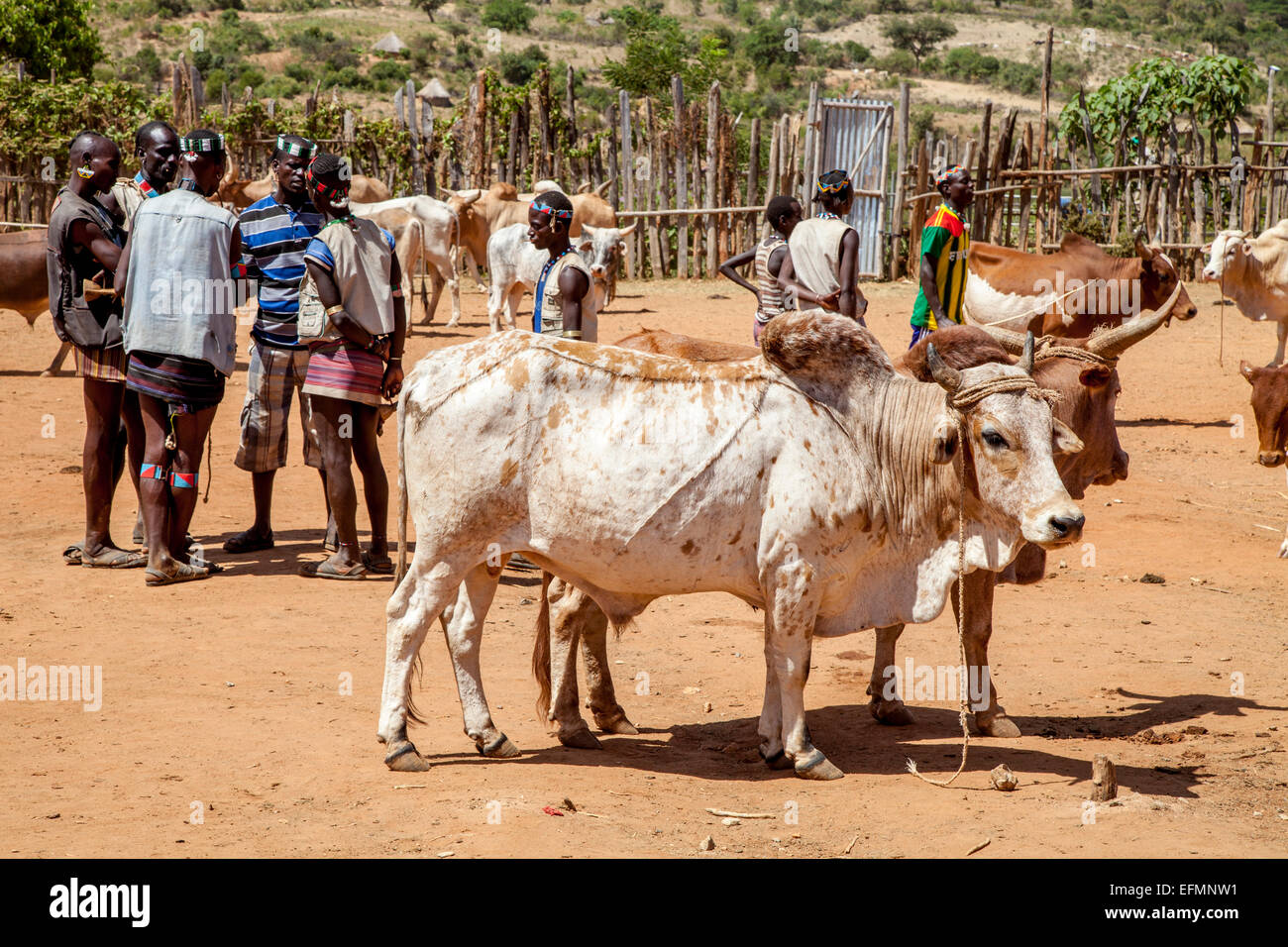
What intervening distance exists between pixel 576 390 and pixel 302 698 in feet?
6.59

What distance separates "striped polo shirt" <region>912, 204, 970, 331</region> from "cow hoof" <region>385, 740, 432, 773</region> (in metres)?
4.50

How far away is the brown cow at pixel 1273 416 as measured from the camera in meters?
8.53

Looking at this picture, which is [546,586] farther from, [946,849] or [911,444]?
[946,849]

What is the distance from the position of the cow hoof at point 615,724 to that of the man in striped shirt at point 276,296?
304 cm

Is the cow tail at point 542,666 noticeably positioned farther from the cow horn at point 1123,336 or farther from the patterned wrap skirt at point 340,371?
the cow horn at point 1123,336

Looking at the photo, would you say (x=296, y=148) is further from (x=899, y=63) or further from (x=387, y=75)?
(x=899, y=63)

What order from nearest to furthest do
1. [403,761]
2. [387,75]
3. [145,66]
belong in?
[403,761], [145,66], [387,75]

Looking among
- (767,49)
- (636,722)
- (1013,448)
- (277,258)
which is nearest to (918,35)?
(767,49)

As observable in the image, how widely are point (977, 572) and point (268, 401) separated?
443 centimetres

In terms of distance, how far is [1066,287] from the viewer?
11594mm

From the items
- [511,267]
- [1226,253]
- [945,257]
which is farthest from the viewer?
[511,267]

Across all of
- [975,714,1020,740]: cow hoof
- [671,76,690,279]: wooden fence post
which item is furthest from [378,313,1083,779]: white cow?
[671,76,690,279]: wooden fence post

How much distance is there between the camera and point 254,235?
25.3ft

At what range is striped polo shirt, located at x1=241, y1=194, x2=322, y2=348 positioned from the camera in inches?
303
